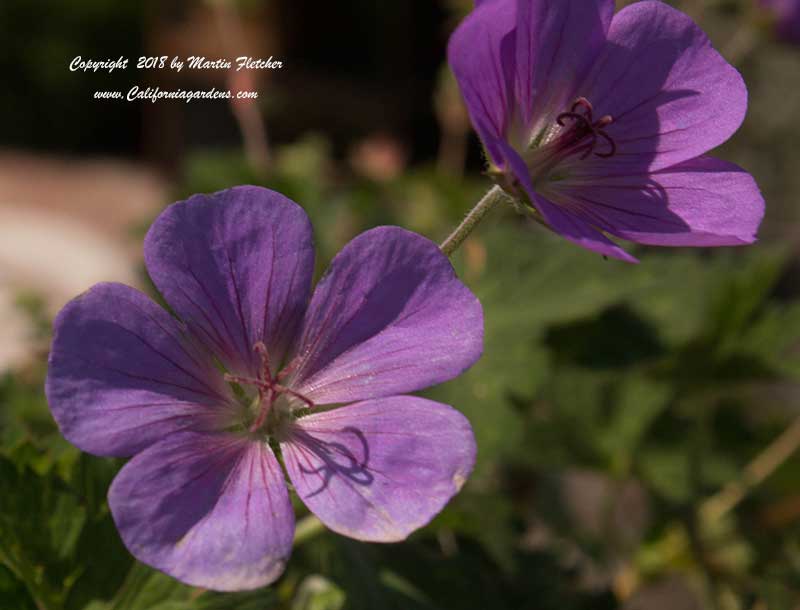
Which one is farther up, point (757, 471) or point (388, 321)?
point (388, 321)

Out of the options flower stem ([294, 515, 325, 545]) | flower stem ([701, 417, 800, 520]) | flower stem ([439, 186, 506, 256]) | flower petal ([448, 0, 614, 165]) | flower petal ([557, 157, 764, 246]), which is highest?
flower petal ([448, 0, 614, 165])

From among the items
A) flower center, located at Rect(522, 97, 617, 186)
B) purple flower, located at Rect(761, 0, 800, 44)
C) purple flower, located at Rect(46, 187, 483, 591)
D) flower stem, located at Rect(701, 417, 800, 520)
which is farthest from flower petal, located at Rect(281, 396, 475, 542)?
purple flower, located at Rect(761, 0, 800, 44)

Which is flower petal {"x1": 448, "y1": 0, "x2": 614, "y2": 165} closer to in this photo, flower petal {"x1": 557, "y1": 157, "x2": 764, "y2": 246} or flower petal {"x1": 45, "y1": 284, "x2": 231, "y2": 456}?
flower petal {"x1": 557, "y1": 157, "x2": 764, "y2": 246}

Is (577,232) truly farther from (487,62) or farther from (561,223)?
(487,62)

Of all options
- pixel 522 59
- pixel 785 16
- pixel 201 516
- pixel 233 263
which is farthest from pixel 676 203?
pixel 785 16

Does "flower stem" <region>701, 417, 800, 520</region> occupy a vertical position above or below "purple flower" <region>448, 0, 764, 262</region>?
below

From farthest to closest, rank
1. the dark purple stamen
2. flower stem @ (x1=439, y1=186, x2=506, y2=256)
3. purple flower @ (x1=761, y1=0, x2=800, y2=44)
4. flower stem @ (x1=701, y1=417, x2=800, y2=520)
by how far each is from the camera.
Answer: purple flower @ (x1=761, y1=0, x2=800, y2=44), flower stem @ (x1=701, y1=417, x2=800, y2=520), the dark purple stamen, flower stem @ (x1=439, y1=186, x2=506, y2=256)

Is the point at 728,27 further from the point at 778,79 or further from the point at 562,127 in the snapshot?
the point at 562,127

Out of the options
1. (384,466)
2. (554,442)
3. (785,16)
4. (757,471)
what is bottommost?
(757,471)
